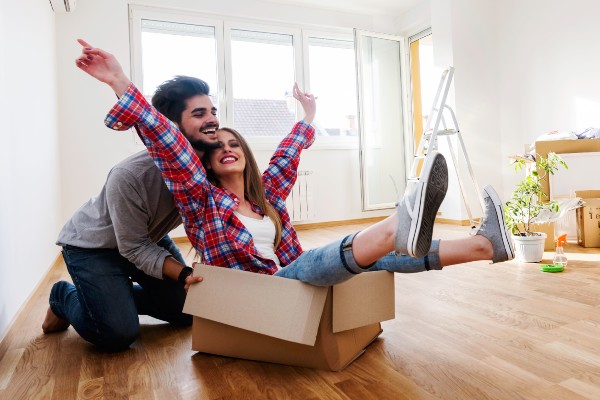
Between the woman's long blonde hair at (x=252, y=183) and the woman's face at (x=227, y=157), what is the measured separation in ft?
0.08

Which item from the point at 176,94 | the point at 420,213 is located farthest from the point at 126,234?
the point at 420,213

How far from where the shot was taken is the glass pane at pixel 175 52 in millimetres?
3963

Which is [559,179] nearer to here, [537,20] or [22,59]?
[537,20]

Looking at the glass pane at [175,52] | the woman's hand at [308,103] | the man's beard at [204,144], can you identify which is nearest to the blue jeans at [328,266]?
the man's beard at [204,144]

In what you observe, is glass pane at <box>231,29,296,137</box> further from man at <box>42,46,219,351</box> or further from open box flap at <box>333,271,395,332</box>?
open box flap at <box>333,271,395,332</box>

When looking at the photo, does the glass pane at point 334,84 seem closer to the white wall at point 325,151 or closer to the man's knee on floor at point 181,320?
the white wall at point 325,151

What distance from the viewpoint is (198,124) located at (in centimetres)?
138

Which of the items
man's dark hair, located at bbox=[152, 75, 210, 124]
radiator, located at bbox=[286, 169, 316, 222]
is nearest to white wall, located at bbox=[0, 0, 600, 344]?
radiator, located at bbox=[286, 169, 316, 222]

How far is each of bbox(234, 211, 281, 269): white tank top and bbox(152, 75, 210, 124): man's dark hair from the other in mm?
384

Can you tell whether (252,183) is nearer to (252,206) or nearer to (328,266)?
(252,206)

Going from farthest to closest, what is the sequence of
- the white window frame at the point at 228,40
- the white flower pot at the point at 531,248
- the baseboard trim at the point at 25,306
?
1. the white window frame at the point at 228,40
2. the white flower pot at the point at 531,248
3. the baseboard trim at the point at 25,306

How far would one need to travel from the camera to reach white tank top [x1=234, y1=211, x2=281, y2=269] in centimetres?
137

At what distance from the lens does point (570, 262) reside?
2.45 metres

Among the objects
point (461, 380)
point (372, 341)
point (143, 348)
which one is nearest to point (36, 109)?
point (143, 348)
